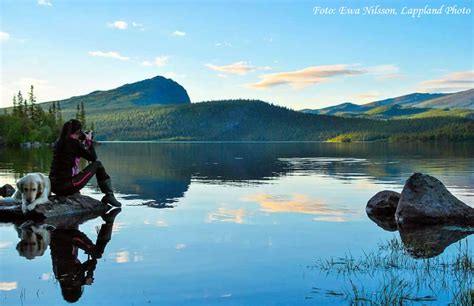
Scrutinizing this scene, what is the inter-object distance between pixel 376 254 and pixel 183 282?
17.9 ft

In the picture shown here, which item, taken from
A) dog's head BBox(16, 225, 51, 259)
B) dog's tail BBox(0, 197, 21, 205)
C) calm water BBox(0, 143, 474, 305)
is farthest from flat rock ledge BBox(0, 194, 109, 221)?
dog's head BBox(16, 225, 51, 259)

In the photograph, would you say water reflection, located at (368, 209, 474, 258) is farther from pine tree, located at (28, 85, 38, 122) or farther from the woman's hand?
pine tree, located at (28, 85, 38, 122)

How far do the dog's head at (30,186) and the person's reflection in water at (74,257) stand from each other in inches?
93.3

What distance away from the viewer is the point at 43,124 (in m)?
154

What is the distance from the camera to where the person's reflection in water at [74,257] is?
34.4 feet

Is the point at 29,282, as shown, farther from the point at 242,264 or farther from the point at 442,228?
the point at 442,228

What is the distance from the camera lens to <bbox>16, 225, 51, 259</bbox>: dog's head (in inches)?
528

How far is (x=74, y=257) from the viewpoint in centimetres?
1283

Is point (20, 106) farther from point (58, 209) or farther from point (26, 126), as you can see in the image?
point (58, 209)

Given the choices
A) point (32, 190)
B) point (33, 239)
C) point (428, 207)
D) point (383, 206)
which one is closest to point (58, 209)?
point (32, 190)

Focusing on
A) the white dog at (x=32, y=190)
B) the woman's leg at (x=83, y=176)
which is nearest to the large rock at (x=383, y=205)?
the woman's leg at (x=83, y=176)

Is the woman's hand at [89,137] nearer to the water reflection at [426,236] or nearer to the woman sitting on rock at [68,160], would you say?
the woman sitting on rock at [68,160]

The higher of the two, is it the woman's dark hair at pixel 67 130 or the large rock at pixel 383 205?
the woman's dark hair at pixel 67 130

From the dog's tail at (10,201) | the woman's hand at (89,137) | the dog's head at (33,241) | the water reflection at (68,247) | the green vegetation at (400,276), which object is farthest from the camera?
the woman's hand at (89,137)
